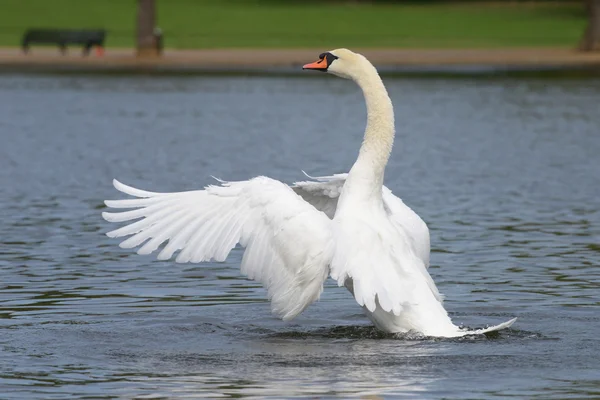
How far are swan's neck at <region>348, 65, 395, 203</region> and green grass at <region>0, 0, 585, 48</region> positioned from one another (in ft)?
125

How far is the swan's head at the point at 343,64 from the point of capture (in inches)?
403

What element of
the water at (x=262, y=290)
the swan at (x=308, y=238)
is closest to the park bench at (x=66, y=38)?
the water at (x=262, y=290)

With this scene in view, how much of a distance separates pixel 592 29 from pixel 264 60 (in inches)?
386

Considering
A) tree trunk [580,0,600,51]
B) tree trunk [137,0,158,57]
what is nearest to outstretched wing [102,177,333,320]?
tree trunk [137,0,158,57]

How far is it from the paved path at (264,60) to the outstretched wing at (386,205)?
27.8 m

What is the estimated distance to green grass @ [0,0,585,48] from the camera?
51250 mm

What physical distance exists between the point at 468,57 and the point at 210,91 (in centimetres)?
1120

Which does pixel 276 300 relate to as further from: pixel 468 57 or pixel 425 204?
pixel 468 57

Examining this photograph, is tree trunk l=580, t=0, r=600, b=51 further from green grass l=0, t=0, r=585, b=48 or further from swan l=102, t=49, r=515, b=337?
swan l=102, t=49, r=515, b=337

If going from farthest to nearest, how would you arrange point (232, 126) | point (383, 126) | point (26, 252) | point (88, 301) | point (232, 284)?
point (232, 126) < point (26, 252) < point (232, 284) < point (88, 301) < point (383, 126)

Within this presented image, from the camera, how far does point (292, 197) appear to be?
9.52 metres

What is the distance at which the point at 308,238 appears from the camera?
9336 mm

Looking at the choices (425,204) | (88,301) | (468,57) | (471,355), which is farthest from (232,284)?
(468,57)

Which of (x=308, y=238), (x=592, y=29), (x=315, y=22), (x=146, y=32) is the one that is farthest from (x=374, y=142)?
(x=315, y=22)
